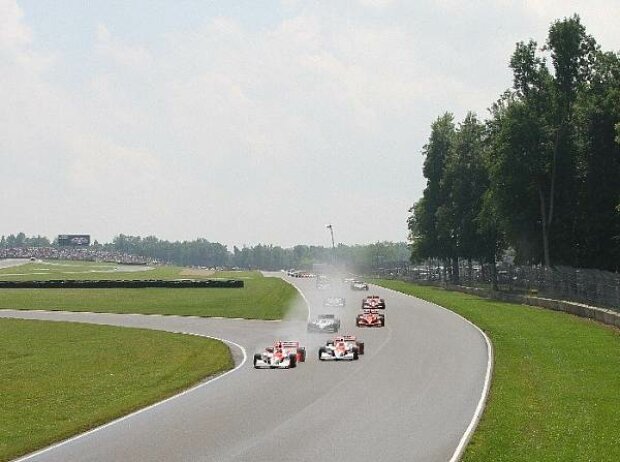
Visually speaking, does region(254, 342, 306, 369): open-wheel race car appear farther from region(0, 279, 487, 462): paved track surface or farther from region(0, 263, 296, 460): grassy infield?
region(0, 263, 296, 460): grassy infield

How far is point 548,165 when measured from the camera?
8694 cm

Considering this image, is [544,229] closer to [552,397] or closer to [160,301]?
[160,301]

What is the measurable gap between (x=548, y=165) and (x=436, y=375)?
59474 mm

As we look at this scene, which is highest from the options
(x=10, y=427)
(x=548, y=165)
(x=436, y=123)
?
(x=436, y=123)

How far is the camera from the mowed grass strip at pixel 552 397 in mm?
19625

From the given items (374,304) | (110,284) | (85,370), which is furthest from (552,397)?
(110,284)

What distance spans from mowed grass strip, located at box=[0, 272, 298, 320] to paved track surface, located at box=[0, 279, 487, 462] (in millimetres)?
30386

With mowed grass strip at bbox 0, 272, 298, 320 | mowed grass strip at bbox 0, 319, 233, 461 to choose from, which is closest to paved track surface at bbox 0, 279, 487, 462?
mowed grass strip at bbox 0, 319, 233, 461

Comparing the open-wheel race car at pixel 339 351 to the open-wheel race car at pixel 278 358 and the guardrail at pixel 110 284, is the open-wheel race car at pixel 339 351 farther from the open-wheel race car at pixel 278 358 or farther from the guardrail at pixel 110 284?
the guardrail at pixel 110 284

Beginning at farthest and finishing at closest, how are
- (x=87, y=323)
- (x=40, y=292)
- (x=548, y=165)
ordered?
1. (x=40, y=292)
2. (x=548, y=165)
3. (x=87, y=323)

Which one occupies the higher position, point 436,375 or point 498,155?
point 498,155

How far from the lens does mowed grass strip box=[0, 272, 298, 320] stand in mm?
72000

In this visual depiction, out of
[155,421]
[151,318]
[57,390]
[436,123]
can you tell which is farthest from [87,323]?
[436,123]

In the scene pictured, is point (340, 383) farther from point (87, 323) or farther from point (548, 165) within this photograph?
point (548, 165)
